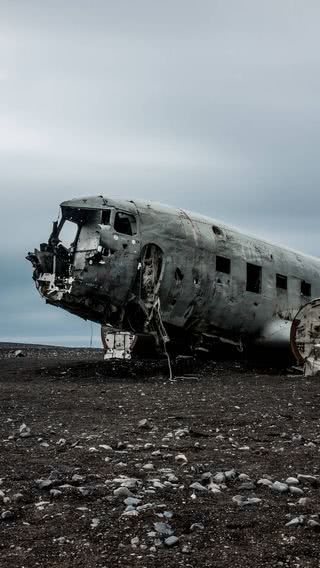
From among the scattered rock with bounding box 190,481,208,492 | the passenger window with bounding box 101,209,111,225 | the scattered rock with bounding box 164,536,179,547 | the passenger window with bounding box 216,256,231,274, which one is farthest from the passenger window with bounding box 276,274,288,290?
the scattered rock with bounding box 164,536,179,547

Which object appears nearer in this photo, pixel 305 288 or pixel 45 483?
pixel 45 483

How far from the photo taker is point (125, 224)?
1830 centimetres

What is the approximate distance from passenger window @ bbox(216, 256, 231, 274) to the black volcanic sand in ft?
20.7

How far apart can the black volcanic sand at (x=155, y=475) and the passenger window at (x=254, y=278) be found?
7133mm

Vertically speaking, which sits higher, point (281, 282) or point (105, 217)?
point (105, 217)

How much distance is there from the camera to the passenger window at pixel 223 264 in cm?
1998

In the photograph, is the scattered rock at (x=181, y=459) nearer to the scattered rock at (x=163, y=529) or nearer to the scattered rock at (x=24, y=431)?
the scattered rock at (x=163, y=529)

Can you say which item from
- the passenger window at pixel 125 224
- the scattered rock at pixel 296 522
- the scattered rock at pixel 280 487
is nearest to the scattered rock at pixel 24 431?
the scattered rock at pixel 280 487

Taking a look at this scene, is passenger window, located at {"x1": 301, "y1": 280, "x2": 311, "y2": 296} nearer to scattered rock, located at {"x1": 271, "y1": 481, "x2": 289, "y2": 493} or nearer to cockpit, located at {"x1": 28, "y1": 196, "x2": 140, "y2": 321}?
cockpit, located at {"x1": 28, "y1": 196, "x2": 140, "y2": 321}

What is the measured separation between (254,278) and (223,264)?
6.17ft

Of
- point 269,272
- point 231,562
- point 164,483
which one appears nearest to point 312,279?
point 269,272

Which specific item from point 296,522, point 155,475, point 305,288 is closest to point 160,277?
point 305,288

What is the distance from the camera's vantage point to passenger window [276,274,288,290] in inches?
878

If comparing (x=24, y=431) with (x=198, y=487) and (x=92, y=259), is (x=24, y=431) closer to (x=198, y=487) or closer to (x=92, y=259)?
(x=198, y=487)
